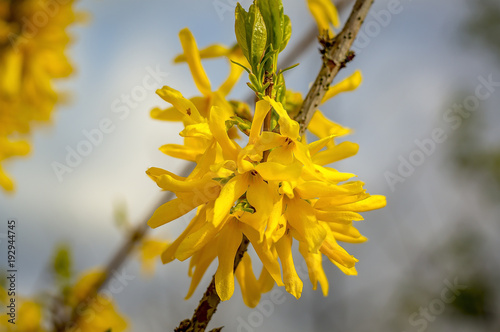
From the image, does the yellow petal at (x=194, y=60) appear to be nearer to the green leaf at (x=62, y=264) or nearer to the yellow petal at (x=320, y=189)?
the yellow petal at (x=320, y=189)

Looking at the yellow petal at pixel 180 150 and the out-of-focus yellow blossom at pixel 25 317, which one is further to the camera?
the out-of-focus yellow blossom at pixel 25 317

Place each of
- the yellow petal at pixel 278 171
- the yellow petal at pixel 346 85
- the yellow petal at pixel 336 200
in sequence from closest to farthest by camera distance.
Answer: the yellow petal at pixel 278 171
the yellow petal at pixel 336 200
the yellow petal at pixel 346 85

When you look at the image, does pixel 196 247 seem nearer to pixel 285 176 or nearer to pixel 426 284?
pixel 285 176

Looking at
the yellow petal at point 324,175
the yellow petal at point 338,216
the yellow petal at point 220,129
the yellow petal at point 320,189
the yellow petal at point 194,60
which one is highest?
the yellow petal at point 194,60

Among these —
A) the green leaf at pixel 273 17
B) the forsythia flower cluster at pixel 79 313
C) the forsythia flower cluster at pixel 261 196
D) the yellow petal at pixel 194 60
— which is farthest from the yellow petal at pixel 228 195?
the forsythia flower cluster at pixel 79 313

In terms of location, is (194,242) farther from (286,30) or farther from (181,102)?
(286,30)

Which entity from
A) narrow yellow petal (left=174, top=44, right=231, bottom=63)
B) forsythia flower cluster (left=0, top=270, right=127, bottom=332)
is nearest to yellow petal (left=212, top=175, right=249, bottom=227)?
narrow yellow petal (left=174, top=44, right=231, bottom=63)

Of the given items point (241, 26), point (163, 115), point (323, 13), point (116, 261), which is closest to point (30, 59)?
point (116, 261)

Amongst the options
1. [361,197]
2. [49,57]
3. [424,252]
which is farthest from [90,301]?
[424,252]

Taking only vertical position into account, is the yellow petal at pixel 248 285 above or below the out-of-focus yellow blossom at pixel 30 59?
below
